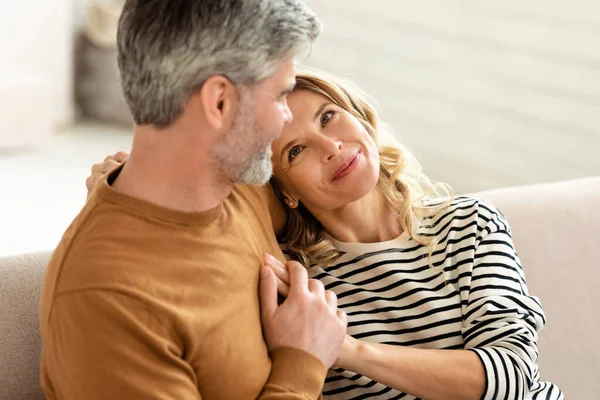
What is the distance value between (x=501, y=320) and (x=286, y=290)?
42 centimetres

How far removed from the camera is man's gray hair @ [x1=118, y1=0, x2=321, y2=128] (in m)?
1.25

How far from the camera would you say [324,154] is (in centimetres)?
171

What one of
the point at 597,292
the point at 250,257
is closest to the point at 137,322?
the point at 250,257

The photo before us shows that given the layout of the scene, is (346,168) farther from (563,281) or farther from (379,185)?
(563,281)

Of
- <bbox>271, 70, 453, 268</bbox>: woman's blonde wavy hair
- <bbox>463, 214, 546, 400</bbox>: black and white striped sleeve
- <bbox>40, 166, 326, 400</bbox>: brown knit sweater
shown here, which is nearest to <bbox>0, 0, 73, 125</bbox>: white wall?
<bbox>271, 70, 453, 268</bbox>: woman's blonde wavy hair

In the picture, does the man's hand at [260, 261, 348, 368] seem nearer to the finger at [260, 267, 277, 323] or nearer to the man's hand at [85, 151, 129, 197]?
the finger at [260, 267, 277, 323]

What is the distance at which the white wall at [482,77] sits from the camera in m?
3.90

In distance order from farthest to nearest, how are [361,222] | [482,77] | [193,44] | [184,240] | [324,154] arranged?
[482,77]
[361,222]
[324,154]
[184,240]
[193,44]

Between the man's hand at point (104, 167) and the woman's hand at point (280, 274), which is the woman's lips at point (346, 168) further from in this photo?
the man's hand at point (104, 167)

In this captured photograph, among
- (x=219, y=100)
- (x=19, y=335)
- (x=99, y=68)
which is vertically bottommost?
(x=99, y=68)

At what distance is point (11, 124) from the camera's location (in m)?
5.03

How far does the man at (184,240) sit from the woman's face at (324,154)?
0.28m

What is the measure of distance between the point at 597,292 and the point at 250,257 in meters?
0.96

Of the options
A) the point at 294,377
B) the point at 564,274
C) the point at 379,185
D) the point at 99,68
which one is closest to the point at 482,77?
the point at 564,274
